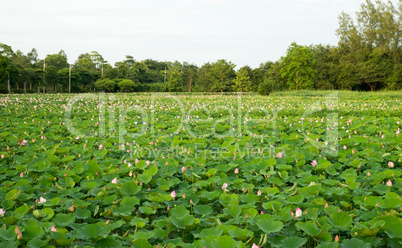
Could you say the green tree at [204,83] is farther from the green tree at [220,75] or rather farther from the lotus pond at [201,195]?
the lotus pond at [201,195]

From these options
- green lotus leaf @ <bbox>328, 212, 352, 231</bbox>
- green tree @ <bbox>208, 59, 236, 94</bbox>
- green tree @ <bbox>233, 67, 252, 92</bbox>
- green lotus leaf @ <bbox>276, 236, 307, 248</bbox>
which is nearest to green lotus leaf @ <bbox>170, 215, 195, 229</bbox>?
green lotus leaf @ <bbox>276, 236, 307, 248</bbox>

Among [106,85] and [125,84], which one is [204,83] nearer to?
[125,84]

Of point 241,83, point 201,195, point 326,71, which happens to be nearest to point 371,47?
point 326,71

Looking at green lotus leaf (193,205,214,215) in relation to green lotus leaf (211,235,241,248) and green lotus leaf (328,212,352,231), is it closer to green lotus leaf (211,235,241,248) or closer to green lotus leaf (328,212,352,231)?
green lotus leaf (211,235,241,248)

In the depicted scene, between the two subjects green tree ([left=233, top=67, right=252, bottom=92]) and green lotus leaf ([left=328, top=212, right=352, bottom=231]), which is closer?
green lotus leaf ([left=328, top=212, right=352, bottom=231])

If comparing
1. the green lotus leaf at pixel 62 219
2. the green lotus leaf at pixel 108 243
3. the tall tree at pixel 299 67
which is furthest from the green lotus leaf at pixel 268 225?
the tall tree at pixel 299 67

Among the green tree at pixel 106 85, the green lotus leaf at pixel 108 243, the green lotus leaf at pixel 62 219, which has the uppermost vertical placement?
the green tree at pixel 106 85

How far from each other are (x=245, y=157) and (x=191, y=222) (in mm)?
Result: 2042

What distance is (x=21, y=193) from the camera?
251cm

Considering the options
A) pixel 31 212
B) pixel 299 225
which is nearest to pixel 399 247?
pixel 299 225

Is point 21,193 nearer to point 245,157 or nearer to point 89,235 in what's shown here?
point 89,235

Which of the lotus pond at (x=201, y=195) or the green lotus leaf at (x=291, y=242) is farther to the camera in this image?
the lotus pond at (x=201, y=195)

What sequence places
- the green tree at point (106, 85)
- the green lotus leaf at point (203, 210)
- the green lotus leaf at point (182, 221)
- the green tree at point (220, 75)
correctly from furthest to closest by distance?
the green tree at point (220, 75), the green tree at point (106, 85), the green lotus leaf at point (203, 210), the green lotus leaf at point (182, 221)

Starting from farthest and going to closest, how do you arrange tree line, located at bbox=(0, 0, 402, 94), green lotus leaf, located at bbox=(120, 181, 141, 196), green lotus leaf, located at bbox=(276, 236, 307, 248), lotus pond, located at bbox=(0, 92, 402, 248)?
tree line, located at bbox=(0, 0, 402, 94) → green lotus leaf, located at bbox=(120, 181, 141, 196) → lotus pond, located at bbox=(0, 92, 402, 248) → green lotus leaf, located at bbox=(276, 236, 307, 248)
